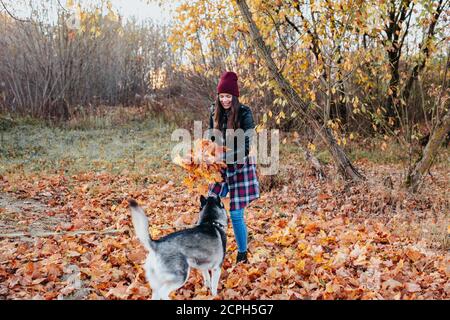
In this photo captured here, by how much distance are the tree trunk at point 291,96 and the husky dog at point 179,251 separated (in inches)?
157

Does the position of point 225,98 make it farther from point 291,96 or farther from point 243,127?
point 291,96

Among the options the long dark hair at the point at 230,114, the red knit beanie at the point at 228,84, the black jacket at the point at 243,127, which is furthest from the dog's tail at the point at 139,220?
the red knit beanie at the point at 228,84

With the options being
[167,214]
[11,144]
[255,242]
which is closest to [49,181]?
[167,214]

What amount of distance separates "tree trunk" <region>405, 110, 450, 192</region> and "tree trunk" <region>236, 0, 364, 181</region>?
2.64ft

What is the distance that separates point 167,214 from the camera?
6.97 m

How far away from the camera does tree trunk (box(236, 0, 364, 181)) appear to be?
23.0 ft

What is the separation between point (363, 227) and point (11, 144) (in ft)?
34.6

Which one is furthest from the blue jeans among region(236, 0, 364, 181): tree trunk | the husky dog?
region(236, 0, 364, 181): tree trunk

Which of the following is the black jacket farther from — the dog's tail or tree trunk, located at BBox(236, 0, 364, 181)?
tree trunk, located at BBox(236, 0, 364, 181)

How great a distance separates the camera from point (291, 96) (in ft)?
→ 24.0

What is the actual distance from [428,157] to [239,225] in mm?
4355

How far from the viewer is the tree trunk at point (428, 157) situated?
710 cm
